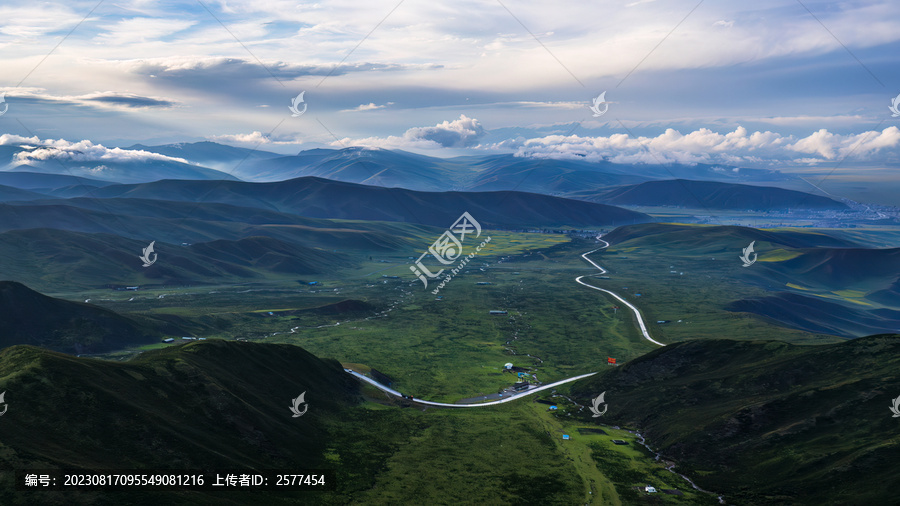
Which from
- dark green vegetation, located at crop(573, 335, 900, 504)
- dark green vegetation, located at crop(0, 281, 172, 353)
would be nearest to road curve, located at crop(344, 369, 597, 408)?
dark green vegetation, located at crop(573, 335, 900, 504)

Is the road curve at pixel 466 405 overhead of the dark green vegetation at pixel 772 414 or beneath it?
beneath

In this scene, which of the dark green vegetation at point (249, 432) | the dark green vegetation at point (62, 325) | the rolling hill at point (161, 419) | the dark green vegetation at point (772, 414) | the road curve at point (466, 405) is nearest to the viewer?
the rolling hill at point (161, 419)

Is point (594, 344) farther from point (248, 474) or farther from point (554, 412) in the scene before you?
point (248, 474)

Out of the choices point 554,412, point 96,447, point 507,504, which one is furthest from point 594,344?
point 96,447

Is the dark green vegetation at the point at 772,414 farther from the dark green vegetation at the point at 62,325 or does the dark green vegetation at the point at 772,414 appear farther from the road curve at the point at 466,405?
the dark green vegetation at the point at 62,325

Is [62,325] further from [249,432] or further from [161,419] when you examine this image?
[249,432]

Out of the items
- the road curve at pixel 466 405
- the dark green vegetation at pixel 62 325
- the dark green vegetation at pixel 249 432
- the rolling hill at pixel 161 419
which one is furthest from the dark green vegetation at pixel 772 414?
the dark green vegetation at pixel 62 325

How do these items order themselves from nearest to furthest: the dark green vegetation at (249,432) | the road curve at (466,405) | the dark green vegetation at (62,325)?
1. the dark green vegetation at (249,432)
2. the road curve at (466,405)
3. the dark green vegetation at (62,325)

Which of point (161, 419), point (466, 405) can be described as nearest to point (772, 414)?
point (466, 405)
